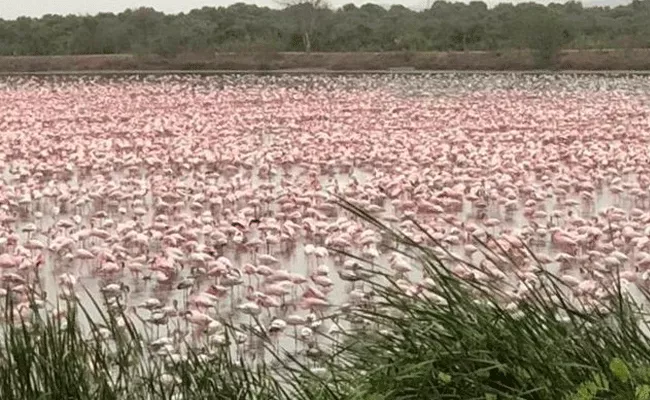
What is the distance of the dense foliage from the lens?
36250 millimetres

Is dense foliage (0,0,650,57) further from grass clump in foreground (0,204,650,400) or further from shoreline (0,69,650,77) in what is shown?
grass clump in foreground (0,204,650,400)

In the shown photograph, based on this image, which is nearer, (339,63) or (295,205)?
(295,205)

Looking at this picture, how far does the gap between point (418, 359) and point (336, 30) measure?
39.0 meters

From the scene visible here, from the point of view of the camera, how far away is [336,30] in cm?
4188

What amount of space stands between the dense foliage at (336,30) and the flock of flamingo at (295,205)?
18.5 metres

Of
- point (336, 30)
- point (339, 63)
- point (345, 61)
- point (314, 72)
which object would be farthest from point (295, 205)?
point (336, 30)

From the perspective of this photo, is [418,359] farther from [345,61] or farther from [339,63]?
[345,61]

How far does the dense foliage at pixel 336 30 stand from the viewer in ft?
119

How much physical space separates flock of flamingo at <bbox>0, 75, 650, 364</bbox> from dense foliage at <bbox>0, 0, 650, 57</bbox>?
1854 centimetres

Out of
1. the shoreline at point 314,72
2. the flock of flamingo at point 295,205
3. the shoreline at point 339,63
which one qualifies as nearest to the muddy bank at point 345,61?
the shoreline at point 339,63

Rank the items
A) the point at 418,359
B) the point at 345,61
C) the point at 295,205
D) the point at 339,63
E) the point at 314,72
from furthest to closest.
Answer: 1. the point at 345,61
2. the point at 339,63
3. the point at 314,72
4. the point at 295,205
5. the point at 418,359

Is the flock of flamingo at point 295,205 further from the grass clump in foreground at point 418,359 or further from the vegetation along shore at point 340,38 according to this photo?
the vegetation along shore at point 340,38

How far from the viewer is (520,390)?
335cm

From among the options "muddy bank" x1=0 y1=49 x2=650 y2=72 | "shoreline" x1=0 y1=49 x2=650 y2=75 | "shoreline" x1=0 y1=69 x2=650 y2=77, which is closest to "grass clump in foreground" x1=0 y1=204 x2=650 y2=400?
"shoreline" x1=0 y1=69 x2=650 y2=77
